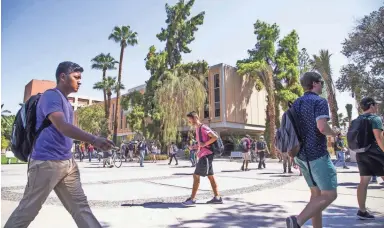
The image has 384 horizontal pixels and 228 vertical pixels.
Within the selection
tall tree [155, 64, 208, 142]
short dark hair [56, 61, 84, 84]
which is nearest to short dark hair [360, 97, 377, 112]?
short dark hair [56, 61, 84, 84]

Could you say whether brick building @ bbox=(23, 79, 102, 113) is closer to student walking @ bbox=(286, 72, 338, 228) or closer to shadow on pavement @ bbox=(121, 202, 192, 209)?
shadow on pavement @ bbox=(121, 202, 192, 209)

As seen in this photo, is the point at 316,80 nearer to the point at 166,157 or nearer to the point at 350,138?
the point at 350,138

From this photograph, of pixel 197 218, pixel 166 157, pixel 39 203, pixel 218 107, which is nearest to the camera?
pixel 39 203

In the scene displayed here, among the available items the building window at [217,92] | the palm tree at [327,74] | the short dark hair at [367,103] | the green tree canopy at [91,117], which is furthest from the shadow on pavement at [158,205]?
the green tree canopy at [91,117]

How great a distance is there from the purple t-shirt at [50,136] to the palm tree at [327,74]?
89.4 ft

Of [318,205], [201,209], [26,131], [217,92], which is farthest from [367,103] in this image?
[217,92]

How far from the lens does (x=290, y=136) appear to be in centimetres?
300

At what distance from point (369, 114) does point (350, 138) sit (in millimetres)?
436

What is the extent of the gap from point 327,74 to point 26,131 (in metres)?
28.3

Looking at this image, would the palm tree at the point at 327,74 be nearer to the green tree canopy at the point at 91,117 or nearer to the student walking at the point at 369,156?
the student walking at the point at 369,156

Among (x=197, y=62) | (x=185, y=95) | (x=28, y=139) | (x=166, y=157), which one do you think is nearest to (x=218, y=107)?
(x=197, y=62)

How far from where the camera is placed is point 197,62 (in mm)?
29500

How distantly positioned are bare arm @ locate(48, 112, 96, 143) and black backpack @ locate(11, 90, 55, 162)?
0.17m

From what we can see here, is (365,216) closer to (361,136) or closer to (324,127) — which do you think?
(361,136)
